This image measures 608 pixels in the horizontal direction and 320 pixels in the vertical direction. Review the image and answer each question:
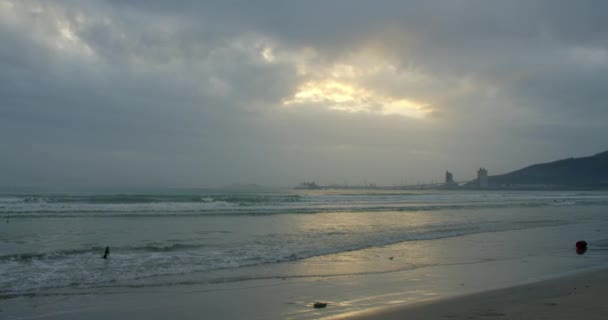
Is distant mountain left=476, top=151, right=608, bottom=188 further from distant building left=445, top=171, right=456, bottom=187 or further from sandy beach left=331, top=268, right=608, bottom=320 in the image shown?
sandy beach left=331, top=268, right=608, bottom=320

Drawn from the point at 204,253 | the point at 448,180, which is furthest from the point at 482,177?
the point at 204,253

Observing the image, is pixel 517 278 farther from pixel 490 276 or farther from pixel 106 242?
pixel 106 242

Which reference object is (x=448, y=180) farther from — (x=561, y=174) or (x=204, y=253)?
(x=204, y=253)

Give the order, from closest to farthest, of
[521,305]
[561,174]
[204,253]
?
[521,305] < [204,253] < [561,174]

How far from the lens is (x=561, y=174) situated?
17488 cm

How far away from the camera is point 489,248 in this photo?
12.9m

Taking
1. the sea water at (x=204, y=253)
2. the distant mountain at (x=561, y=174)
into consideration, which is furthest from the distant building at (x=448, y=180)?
the sea water at (x=204, y=253)

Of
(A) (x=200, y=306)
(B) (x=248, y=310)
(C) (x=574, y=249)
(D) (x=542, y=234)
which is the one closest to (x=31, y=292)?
(A) (x=200, y=306)

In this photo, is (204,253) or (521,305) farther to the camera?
(204,253)

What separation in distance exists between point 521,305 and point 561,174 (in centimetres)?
19955

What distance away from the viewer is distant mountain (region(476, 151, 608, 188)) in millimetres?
162663

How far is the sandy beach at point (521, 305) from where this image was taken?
18.7ft

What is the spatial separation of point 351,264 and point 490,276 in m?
3.15

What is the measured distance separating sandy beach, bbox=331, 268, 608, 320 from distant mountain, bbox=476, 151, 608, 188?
574ft
